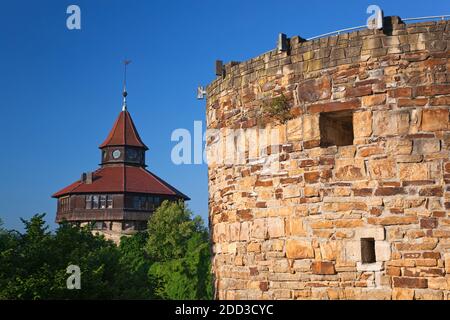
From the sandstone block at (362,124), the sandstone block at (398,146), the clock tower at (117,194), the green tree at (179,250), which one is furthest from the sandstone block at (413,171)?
the clock tower at (117,194)

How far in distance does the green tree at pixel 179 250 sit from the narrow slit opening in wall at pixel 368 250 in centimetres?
2695

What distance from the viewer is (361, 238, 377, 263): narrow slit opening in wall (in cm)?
732

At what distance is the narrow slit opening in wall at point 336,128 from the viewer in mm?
7875

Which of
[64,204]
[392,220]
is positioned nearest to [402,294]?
[392,220]

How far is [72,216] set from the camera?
4650 centimetres

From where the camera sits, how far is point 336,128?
8.13m

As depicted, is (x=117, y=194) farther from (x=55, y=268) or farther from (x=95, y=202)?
(x=55, y=268)

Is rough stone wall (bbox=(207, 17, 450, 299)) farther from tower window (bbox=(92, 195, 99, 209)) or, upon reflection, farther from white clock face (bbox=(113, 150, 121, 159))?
white clock face (bbox=(113, 150, 121, 159))

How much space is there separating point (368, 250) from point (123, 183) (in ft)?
135

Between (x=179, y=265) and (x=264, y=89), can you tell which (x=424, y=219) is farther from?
(x=179, y=265)

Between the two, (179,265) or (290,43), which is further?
(179,265)

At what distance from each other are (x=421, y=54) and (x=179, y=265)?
30.0 meters

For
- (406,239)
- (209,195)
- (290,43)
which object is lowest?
(406,239)
